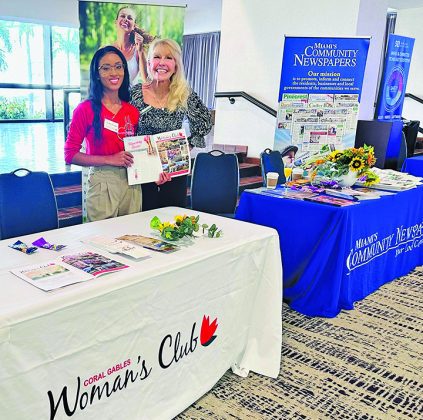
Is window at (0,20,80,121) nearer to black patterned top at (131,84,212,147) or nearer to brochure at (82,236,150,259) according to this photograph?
black patterned top at (131,84,212,147)

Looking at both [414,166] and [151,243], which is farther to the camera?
[414,166]

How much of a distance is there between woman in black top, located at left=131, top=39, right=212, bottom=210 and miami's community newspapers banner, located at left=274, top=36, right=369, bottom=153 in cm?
207

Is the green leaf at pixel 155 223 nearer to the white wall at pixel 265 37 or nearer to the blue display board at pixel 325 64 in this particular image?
the blue display board at pixel 325 64

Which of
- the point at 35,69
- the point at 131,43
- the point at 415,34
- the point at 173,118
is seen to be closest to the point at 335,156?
the point at 173,118

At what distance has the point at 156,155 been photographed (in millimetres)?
2762

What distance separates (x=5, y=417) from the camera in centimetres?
126

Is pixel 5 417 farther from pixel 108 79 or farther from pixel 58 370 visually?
pixel 108 79

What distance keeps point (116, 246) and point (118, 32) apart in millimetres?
1560

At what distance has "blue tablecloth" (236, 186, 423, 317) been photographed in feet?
9.07

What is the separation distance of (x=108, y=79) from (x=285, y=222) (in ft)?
4.68

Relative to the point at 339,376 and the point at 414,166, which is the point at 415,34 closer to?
the point at 414,166

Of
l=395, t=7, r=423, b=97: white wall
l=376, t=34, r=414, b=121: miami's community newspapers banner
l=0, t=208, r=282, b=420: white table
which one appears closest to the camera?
l=0, t=208, r=282, b=420: white table

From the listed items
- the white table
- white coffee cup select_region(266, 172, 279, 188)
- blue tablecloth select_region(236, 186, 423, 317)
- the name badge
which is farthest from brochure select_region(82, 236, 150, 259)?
white coffee cup select_region(266, 172, 279, 188)

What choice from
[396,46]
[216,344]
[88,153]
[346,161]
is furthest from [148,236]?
[396,46]
